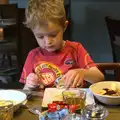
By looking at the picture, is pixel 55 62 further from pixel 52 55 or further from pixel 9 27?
pixel 9 27

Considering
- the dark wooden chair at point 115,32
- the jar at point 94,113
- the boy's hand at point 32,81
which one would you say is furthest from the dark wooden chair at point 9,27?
the jar at point 94,113

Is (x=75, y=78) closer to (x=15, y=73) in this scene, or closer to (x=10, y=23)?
(x=10, y=23)

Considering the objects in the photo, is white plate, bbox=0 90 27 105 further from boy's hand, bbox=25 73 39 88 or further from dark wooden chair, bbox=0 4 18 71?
dark wooden chair, bbox=0 4 18 71

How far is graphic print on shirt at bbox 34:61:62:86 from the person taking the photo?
1.56 meters

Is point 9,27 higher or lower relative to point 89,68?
lower

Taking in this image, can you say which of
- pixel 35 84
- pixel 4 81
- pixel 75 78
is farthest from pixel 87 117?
pixel 4 81

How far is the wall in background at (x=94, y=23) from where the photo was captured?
4.18 m

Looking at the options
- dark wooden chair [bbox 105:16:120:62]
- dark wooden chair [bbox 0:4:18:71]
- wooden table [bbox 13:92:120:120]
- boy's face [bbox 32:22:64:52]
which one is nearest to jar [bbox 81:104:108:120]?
wooden table [bbox 13:92:120:120]

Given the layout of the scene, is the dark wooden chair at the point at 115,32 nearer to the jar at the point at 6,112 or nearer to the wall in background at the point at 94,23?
the wall in background at the point at 94,23

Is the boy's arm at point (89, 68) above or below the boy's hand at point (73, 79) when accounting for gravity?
below

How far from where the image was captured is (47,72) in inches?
62.1

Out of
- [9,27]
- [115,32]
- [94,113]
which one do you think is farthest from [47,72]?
[9,27]

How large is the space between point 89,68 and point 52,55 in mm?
214

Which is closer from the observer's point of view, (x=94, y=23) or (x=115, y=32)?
(x=115, y=32)
